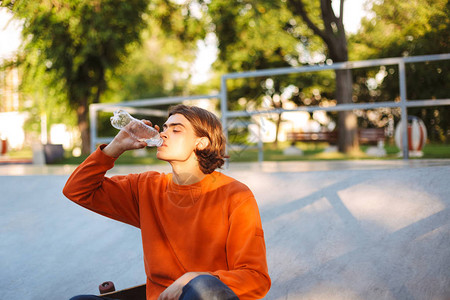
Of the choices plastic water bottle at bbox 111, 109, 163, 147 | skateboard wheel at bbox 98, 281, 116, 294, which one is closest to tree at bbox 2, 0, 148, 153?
plastic water bottle at bbox 111, 109, 163, 147

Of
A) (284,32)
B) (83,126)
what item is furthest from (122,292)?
(284,32)

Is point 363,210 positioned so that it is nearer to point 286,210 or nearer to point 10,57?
point 286,210

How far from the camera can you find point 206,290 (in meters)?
1.38

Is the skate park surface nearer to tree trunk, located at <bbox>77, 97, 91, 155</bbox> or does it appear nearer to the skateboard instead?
the skateboard

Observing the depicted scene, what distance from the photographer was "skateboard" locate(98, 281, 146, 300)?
1825mm

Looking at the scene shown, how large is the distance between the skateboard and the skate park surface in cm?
116

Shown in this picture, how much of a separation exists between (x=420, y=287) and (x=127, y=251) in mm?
2318

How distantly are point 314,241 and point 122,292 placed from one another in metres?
1.72

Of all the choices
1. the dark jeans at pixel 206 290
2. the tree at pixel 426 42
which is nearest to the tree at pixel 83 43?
the dark jeans at pixel 206 290

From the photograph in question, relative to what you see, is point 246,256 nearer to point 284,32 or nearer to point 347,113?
point 347,113

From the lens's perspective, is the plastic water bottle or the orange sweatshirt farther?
the plastic water bottle

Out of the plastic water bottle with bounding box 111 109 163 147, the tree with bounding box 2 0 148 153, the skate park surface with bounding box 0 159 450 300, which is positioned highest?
the tree with bounding box 2 0 148 153

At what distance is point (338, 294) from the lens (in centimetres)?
267

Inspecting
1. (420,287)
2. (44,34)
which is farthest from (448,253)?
(44,34)
